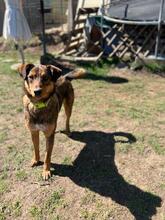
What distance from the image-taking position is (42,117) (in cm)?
439

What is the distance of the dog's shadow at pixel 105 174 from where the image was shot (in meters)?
4.27

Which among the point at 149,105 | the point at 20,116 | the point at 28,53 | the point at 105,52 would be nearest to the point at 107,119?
the point at 149,105

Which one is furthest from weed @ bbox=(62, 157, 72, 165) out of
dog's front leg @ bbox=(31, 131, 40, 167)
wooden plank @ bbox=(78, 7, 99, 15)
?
wooden plank @ bbox=(78, 7, 99, 15)

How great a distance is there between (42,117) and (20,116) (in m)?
2.37

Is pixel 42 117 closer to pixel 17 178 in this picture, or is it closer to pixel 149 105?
pixel 17 178

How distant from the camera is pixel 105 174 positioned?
4852mm

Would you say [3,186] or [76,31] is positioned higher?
[76,31]

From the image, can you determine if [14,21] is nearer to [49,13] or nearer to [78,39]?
[78,39]

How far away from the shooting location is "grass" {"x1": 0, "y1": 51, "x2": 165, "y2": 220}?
4.21 m

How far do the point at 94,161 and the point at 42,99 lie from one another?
153 centimetres

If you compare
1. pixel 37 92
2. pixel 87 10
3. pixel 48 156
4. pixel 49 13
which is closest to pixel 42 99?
pixel 37 92

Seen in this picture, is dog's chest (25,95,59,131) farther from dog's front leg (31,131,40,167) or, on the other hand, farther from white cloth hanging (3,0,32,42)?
white cloth hanging (3,0,32,42)

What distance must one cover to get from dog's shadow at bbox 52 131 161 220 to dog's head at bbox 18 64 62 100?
4.50ft

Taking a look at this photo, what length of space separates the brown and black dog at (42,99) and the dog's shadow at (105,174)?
485mm
